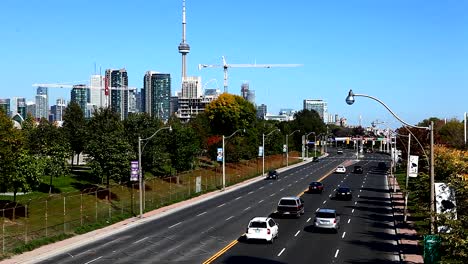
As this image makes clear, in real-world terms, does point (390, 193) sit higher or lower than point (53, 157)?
lower

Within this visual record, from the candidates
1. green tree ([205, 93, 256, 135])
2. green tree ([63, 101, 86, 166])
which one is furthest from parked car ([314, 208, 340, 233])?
green tree ([205, 93, 256, 135])

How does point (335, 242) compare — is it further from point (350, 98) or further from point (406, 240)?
point (350, 98)

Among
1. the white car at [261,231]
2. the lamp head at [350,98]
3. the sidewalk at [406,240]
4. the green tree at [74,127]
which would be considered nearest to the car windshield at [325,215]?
the sidewalk at [406,240]

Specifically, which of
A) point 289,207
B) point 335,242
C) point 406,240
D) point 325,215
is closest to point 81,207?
point 289,207

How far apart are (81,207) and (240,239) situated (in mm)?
13081

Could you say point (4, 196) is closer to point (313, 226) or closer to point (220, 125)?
point (313, 226)

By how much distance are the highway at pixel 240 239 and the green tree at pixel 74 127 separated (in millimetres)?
34439

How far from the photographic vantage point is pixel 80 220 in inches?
1639

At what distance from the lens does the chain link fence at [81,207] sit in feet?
119

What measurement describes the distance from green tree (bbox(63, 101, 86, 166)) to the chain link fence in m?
18.9

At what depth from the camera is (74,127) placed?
88812 mm

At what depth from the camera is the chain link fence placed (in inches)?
1423

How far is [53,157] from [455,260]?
51.6 m

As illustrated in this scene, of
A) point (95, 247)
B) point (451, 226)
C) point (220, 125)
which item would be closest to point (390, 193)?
point (95, 247)
